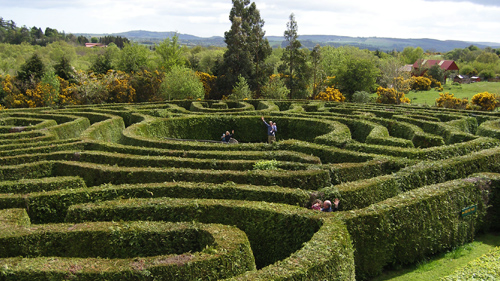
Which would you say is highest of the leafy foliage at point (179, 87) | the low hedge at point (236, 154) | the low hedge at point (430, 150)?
the leafy foliage at point (179, 87)

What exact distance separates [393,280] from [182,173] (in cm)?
998

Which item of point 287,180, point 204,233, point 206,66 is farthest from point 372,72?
point 204,233

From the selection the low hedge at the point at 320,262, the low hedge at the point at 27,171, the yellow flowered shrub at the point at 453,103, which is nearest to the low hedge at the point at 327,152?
the low hedge at the point at 320,262

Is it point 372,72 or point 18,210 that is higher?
point 372,72

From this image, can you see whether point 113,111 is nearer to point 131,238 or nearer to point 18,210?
point 18,210

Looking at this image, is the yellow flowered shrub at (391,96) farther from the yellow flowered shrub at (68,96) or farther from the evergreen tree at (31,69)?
the evergreen tree at (31,69)

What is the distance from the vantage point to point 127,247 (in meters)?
12.3

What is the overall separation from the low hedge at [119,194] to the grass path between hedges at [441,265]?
472 cm

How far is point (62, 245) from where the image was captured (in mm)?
12398

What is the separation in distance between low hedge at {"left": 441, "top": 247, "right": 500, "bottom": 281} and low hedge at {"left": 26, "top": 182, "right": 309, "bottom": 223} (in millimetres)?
6414

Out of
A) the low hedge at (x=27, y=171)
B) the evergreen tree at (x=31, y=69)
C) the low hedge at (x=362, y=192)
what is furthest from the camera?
the evergreen tree at (x=31, y=69)

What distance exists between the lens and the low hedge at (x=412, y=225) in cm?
1234

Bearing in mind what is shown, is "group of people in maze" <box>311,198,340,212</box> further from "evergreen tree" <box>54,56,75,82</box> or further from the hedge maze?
"evergreen tree" <box>54,56,75,82</box>

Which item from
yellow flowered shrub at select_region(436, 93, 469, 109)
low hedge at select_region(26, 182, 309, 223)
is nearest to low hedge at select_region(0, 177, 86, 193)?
low hedge at select_region(26, 182, 309, 223)
